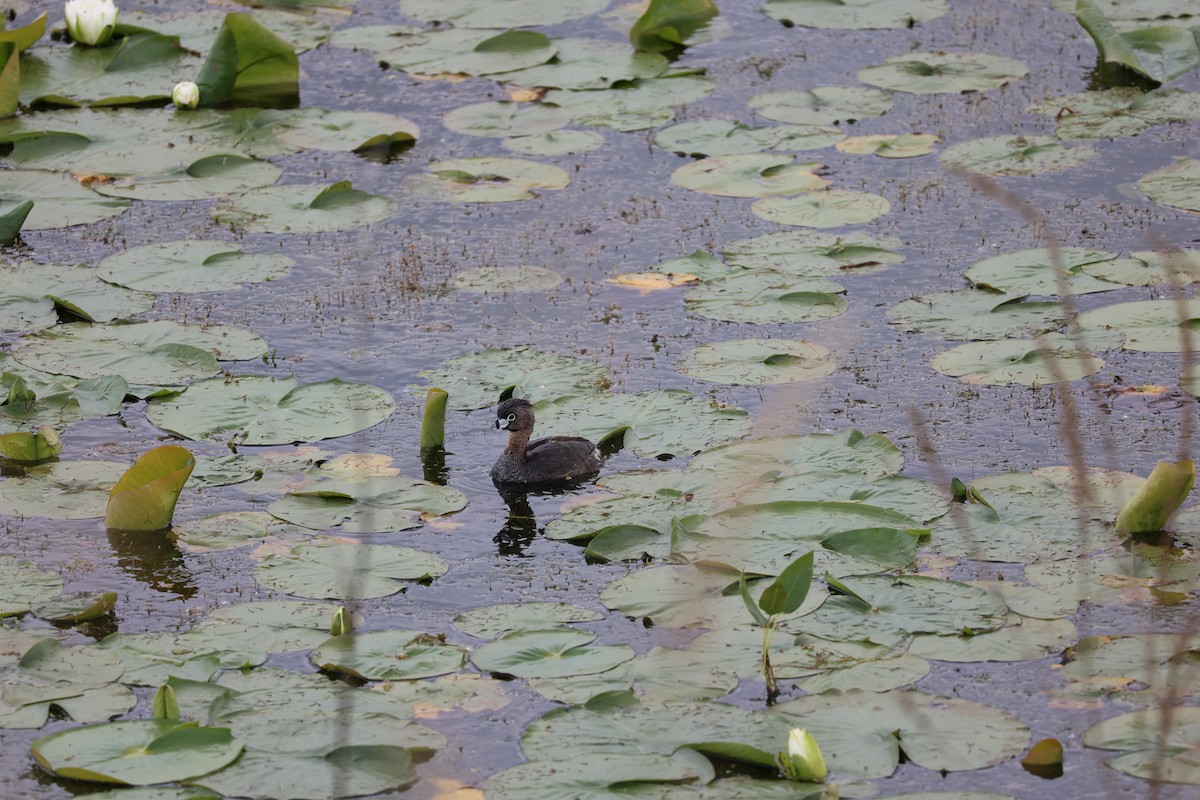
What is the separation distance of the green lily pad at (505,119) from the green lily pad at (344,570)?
16.9 ft

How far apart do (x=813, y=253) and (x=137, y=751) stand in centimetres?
540

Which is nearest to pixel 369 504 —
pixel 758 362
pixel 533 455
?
pixel 533 455

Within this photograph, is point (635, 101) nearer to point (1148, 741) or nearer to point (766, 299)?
point (766, 299)

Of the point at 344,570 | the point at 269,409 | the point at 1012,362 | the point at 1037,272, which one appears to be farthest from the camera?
the point at 1037,272

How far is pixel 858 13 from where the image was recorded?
12.8 meters

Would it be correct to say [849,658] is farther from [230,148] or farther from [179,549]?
[230,148]

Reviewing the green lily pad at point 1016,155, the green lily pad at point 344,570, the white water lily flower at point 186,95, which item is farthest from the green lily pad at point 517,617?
the white water lily flower at point 186,95

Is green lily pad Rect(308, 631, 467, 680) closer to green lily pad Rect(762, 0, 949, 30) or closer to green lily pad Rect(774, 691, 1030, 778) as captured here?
green lily pad Rect(774, 691, 1030, 778)

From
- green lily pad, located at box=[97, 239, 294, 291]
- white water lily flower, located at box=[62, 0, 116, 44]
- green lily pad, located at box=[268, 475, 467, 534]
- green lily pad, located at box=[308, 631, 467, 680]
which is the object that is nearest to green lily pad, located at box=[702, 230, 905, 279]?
green lily pad, located at box=[97, 239, 294, 291]

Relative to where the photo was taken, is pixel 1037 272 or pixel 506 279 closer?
pixel 1037 272

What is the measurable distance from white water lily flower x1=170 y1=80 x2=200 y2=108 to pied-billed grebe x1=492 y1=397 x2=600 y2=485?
5.42m

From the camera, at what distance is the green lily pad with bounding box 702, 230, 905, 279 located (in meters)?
9.17

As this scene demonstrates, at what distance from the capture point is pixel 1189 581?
6195mm

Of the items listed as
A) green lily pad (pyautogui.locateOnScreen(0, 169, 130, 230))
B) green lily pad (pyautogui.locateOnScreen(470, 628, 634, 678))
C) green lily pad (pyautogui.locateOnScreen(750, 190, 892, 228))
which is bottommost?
green lily pad (pyautogui.locateOnScreen(470, 628, 634, 678))
